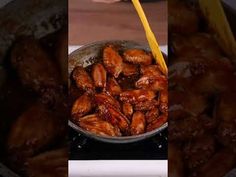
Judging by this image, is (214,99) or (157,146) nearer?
(157,146)

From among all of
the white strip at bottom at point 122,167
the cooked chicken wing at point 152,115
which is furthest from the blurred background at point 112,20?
the white strip at bottom at point 122,167

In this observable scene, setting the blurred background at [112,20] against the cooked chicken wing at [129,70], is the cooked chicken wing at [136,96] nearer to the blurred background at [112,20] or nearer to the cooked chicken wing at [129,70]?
the cooked chicken wing at [129,70]

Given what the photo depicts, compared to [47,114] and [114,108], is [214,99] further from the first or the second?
[47,114]

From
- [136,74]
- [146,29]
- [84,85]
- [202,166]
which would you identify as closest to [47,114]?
[84,85]

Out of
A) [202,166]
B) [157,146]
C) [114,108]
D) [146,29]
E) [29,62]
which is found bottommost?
[202,166]

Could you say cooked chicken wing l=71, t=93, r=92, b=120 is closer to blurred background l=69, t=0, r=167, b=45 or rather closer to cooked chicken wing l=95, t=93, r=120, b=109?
cooked chicken wing l=95, t=93, r=120, b=109

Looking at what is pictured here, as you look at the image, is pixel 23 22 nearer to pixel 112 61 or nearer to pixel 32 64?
pixel 32 64
